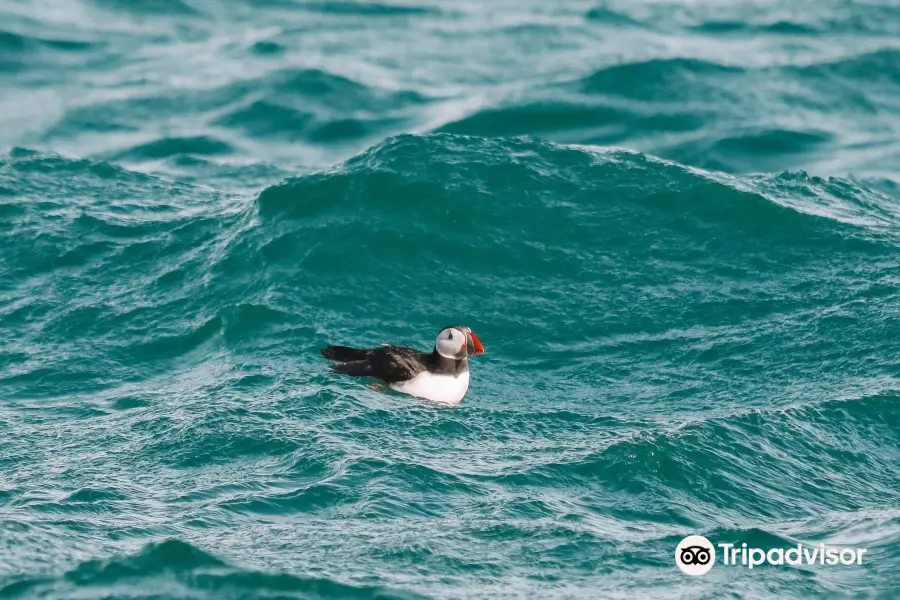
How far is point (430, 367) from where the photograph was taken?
444 inches

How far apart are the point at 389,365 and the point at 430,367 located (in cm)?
40

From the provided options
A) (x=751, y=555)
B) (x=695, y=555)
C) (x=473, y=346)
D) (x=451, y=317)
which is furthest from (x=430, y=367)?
(x=751, y=555)

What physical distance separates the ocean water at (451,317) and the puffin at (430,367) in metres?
0.18

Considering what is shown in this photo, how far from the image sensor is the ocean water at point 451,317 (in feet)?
28.9

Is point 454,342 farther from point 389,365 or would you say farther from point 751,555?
point 751,555

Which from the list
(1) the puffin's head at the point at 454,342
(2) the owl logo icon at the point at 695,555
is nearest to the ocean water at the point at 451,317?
(2) the owl logo icon at the point at 695,555

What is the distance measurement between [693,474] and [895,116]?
14.4 metres

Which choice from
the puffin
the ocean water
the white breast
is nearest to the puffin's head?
the puffin

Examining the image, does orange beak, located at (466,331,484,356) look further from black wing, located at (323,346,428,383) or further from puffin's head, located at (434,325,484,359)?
black wing, located at (323,346,428,383)

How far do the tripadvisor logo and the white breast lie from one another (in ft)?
9.85

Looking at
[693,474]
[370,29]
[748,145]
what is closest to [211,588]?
[693,474]

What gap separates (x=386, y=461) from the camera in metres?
10.0

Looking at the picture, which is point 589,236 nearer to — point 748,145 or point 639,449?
point 639,449

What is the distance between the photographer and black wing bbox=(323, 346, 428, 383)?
1135 cm
